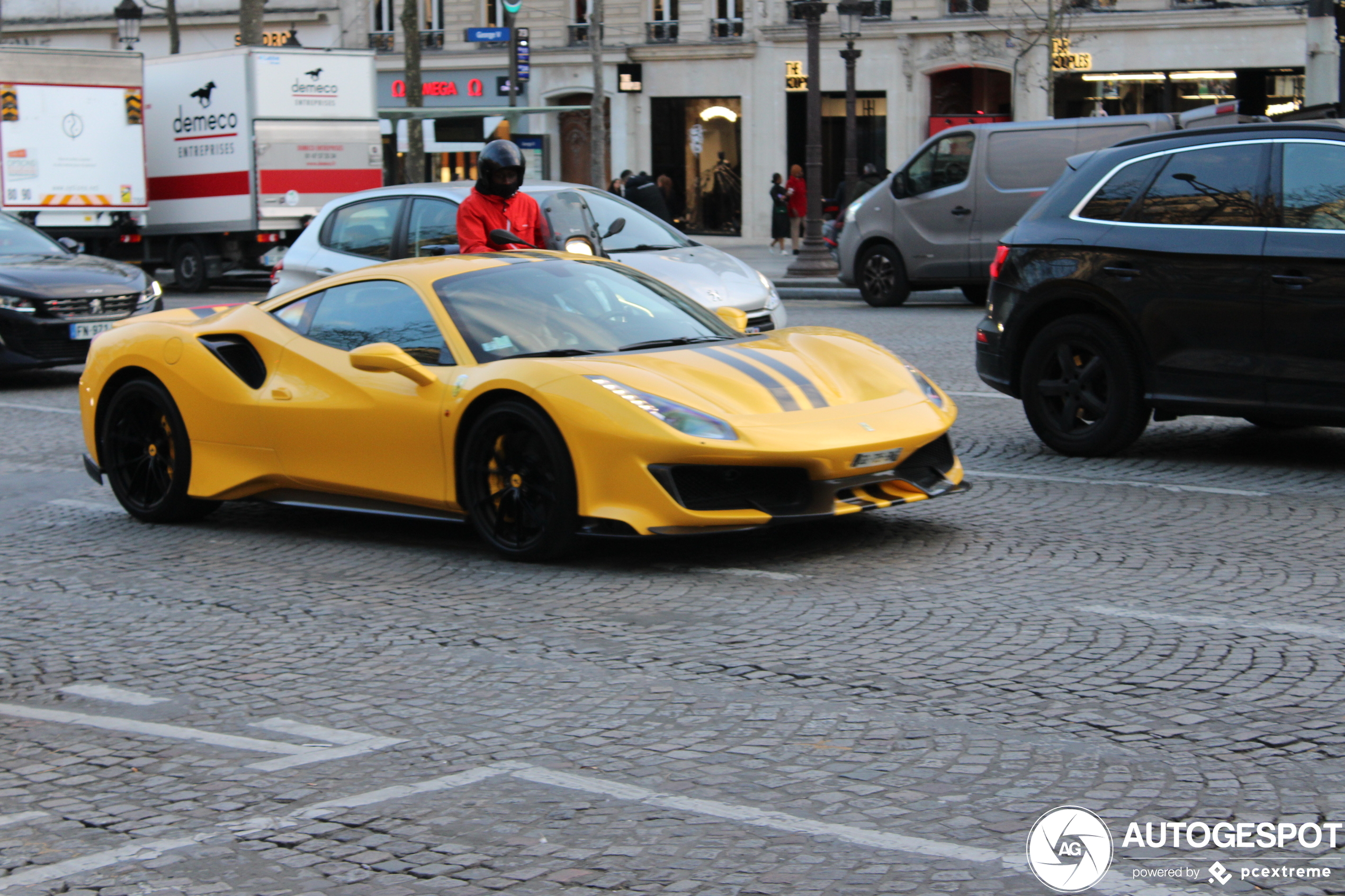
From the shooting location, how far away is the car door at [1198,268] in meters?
8.31

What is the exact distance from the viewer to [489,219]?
947 centimetres

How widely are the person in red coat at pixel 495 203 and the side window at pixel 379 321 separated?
66.4 inches

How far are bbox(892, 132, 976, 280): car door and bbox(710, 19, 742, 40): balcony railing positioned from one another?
21723 millimetres

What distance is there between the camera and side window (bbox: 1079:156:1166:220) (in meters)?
8.90

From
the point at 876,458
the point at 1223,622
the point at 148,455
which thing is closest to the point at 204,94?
the point at 148,455

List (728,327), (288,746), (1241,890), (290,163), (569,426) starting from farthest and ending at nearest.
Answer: (290,163) → (728,327) → (569,426) → (288,746) → (1241,890)

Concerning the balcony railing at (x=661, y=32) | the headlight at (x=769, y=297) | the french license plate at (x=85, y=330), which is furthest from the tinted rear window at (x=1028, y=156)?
the balcony railing at (x=661, y=32)

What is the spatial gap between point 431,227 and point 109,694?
7563 millimetres

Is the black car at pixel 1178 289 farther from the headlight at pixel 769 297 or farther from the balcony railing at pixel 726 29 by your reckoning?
the balcony railing at pixel 726 29

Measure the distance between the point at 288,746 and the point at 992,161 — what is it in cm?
1577

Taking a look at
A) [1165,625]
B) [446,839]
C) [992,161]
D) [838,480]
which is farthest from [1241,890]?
[992,161]

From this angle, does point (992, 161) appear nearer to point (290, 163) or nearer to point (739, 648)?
point (290, 163)

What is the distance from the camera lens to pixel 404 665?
532 centimetres

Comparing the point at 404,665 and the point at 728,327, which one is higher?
the point at 728,327
